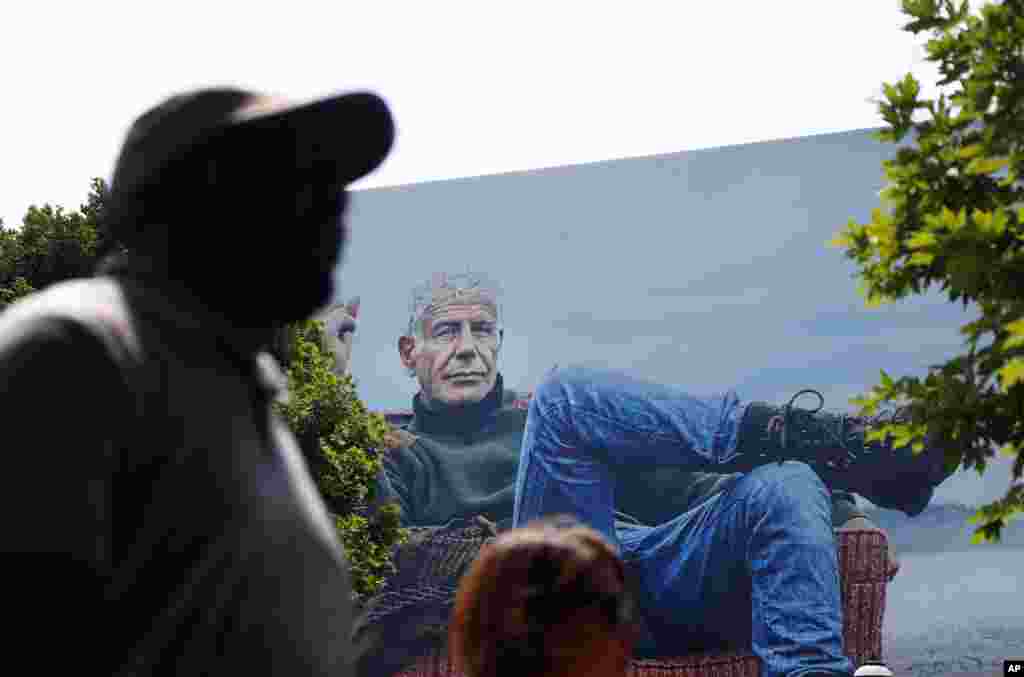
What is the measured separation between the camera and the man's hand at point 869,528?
87.9 feet

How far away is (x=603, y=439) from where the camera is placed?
90.0 feet

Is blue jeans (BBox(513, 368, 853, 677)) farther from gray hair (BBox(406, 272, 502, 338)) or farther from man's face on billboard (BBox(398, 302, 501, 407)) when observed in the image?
gray hair (BBox(406, 272, 502, 338))

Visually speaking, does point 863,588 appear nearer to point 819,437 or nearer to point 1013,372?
point 819,437

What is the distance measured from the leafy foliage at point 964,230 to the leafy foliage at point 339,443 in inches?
462

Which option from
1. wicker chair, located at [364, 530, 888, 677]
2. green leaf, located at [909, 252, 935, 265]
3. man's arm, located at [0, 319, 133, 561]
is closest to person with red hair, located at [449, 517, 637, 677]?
man's arm, located at [0, 319, 133, 561]

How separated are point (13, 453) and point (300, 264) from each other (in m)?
0.38

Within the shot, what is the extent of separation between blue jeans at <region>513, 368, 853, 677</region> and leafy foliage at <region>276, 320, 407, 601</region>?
739 cm

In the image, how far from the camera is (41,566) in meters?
1.26

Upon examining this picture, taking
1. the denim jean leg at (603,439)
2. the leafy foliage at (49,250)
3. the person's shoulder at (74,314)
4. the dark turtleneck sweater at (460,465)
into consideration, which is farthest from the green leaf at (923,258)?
the dark turtleneck sweater at (460,465)

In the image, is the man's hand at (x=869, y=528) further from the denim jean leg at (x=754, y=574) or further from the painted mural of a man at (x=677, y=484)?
the denim jean leg at (x=754, y=574)

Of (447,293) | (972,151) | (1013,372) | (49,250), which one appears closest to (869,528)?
(447,293)

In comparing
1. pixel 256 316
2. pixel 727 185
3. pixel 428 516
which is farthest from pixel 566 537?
pixel 727 185

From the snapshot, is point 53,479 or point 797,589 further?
point 797,589

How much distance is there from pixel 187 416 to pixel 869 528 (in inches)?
A: 1046
